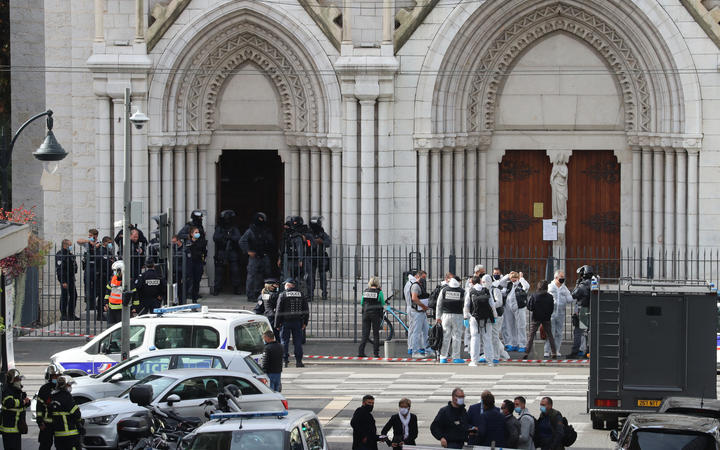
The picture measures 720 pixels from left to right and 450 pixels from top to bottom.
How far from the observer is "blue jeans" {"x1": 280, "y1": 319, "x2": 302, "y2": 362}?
25438mm

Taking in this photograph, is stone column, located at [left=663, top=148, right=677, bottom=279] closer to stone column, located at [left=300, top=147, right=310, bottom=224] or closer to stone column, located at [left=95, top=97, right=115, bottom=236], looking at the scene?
stone column, located at [left=300, top=147, right=310, bottom=224]

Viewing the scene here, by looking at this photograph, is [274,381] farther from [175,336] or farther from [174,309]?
[174,309]

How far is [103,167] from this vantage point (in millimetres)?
30344

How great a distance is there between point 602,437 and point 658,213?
11.2 metres

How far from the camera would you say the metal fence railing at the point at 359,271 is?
2889cm

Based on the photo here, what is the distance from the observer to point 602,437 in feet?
65.6

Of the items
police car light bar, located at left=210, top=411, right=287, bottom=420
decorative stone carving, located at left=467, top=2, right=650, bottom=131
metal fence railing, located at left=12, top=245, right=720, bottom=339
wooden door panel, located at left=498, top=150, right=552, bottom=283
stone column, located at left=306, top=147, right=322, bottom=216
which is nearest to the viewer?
police car light bar, located at left=210, top=411, right=287, bottom=420

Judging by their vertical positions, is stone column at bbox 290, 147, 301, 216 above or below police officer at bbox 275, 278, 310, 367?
above

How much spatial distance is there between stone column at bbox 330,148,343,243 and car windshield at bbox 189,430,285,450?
15732 millimetres

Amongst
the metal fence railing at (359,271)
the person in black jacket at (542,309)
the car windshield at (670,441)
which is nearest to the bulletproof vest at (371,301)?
the metal fence railing at (359,271)

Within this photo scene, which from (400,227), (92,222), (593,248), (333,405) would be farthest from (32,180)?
(333,405)

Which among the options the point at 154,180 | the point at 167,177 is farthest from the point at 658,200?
the point at 154,180

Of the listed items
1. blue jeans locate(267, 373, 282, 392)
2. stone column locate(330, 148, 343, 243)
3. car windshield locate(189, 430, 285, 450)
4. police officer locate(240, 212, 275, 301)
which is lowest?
blue jeans locate(267, 373, 282, 392)

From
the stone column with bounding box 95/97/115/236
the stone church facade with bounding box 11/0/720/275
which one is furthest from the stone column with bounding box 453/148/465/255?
the stone column with bounding box 95/97/115/236
